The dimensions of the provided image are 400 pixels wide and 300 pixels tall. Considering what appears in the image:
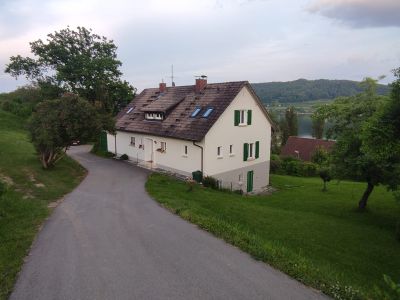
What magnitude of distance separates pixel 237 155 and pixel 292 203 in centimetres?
535

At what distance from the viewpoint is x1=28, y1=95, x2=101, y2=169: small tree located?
65.8 ft

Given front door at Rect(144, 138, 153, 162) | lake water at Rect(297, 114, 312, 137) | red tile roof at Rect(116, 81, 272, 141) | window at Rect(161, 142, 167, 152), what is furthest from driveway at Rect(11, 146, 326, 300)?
lake water at Rect(297, 114, 312, 137)

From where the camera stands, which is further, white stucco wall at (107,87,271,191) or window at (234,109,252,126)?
window at (234,109,252,126)

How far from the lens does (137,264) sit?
9.23 meters

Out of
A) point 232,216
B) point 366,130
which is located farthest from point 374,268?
point 232,216

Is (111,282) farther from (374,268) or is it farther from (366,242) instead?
(366,242)

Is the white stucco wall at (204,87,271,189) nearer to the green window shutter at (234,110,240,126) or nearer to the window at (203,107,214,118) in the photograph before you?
the green window shutter at (234,110,240,126)

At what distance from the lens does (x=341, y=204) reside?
23.3 metres

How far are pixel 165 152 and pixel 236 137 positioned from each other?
18.3ft

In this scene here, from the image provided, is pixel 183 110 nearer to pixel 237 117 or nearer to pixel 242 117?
pixel 237 117

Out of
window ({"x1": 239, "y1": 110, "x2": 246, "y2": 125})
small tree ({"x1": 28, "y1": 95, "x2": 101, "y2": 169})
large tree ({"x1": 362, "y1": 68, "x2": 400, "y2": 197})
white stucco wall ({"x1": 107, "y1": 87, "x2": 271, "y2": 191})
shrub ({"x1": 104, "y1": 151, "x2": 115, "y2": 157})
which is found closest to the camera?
large tree ({"x1": 362, "y1": 68, "x2": 400, "y2": 197})

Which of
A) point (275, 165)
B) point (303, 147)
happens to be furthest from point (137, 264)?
point (303, 147)

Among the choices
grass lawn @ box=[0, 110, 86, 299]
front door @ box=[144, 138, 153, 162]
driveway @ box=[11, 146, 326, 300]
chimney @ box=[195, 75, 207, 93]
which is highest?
chimney @ box=[195, 75, 207, 93]

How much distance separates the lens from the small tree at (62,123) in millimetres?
20047
